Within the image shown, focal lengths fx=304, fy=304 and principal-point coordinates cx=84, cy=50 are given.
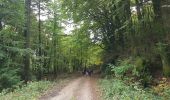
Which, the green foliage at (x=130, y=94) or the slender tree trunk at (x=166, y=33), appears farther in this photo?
the slender tree trunk at (x=166, y=33)

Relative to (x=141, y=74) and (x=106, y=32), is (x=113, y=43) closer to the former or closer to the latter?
(x=106, y=32)

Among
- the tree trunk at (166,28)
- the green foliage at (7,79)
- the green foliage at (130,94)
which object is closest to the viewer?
the green foliage at (130,94)

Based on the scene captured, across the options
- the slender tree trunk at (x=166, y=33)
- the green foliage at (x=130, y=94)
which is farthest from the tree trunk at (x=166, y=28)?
the green foliage at (x=130, y=94)

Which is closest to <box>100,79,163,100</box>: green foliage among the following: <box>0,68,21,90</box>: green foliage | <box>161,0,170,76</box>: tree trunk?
<box>161,0,170,76</box>: tree trunk

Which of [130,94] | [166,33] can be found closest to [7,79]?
[130,94]

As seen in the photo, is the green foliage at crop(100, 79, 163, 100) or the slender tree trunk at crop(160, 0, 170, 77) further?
the slender tree trunk at crop(160, 0, 170, 77)

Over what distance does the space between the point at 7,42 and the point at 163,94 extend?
1733 cm

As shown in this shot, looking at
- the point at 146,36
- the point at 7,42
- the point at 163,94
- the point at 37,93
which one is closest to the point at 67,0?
the point at 7,42

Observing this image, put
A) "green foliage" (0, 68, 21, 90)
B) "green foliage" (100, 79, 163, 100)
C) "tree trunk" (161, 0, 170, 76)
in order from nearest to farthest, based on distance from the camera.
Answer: "green foliage" (100, 79, 163, 100)
"tree trunk" (161, 0, 170, 76)
"green foliage" (0, 68, 21, 90)

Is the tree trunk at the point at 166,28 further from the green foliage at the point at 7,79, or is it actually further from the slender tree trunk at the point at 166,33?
the green foliage at the point at 7,79

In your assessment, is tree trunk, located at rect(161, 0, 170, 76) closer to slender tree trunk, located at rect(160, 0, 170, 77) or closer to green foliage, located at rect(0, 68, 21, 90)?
slender tree trunk, located at rect(160, 0, 170, 77)

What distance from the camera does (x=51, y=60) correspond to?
52.4 meters

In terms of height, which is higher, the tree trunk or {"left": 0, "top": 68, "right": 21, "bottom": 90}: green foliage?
the tree trunk

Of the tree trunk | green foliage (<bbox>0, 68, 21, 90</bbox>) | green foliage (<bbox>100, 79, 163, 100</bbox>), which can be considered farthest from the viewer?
green foliage (<bbox>0, 68, 21, 90</bbox>)
